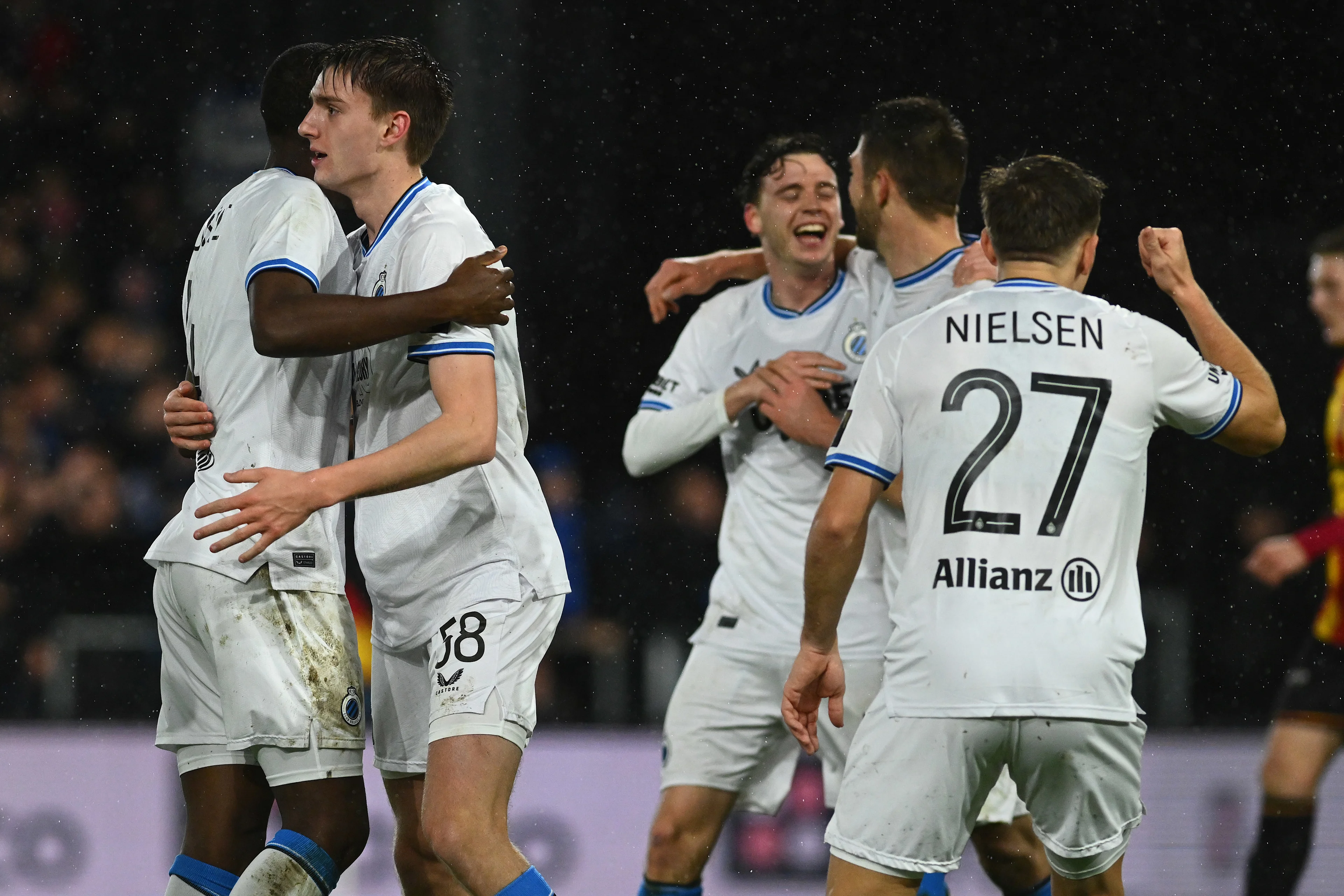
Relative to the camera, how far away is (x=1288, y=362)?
8.28 metres

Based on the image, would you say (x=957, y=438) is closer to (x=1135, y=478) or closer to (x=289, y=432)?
(x=1135, y=478)

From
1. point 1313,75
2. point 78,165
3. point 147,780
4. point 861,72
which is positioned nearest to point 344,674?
point 147,780

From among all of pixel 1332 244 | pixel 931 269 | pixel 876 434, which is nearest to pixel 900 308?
pixel 931 269

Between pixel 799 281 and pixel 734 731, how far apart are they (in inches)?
50.3

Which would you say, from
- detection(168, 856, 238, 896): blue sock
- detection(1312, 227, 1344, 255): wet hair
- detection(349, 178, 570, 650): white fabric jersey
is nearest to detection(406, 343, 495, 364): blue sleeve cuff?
detection(349, 178, 570, 650): white fabric jersey

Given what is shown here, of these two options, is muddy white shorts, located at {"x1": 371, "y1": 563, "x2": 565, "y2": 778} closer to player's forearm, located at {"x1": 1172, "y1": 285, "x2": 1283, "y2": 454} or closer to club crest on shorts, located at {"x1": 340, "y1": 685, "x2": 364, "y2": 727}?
club crest on shorts, located at {"x1": 340, "y1": 685, "x2": 364, "y2": 727}

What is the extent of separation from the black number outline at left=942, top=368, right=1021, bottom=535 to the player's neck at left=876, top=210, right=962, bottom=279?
1.17m

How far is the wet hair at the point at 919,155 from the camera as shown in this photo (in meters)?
3.87

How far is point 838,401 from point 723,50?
6.87m

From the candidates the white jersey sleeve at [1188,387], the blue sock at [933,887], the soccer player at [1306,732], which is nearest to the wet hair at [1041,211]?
the white jersey sleeve at [1188,387]

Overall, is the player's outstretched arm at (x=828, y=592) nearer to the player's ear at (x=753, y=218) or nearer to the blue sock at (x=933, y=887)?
the blue sock at (x=933, y=887)

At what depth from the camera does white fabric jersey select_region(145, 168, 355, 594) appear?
9.95 ft

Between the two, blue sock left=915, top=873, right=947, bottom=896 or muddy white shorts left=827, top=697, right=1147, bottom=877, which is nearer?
muddy white shorts left=827, top=697, right=1147, bottom=877

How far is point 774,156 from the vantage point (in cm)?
442
